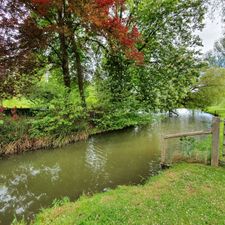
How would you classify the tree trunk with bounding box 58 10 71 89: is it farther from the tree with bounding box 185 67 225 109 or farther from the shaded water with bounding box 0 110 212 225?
the tree with bounding box 185 67 225 109

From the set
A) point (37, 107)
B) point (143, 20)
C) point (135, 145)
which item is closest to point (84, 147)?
point (135, 145)

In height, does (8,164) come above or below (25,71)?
below

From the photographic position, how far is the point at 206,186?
450 centimetres

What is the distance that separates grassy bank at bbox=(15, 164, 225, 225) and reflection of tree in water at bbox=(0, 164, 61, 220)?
1000mm

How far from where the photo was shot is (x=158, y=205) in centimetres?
383

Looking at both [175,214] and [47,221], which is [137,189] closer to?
[175,214]

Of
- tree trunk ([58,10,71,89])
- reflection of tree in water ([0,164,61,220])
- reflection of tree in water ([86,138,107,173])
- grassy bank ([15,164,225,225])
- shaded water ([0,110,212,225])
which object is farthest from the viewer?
tree trunk ([58,10,71,89])

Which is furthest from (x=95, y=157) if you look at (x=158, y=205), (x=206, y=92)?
(x=206, y=92)

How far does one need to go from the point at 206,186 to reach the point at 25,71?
911cm

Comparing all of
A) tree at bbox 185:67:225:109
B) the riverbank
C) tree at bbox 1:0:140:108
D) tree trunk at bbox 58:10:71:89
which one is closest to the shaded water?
the riverbank

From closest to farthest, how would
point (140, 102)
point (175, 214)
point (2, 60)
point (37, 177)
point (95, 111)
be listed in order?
1. point (175, 214)
2. point (37, 177)
3. point (2, 60)
4. point (95, 111)
5. point (140, 102)

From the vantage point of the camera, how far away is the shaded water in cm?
522

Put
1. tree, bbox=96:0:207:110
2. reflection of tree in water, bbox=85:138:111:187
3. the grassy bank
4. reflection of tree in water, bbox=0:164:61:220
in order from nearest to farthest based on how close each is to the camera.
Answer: the grassy bank → reflection of tree in water, bbox=0:164:61:220 → reflection of tree in water, bbox=85:138:111:187 → tree, bbox=96:0:207:110

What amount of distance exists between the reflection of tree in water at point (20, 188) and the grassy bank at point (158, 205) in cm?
100
